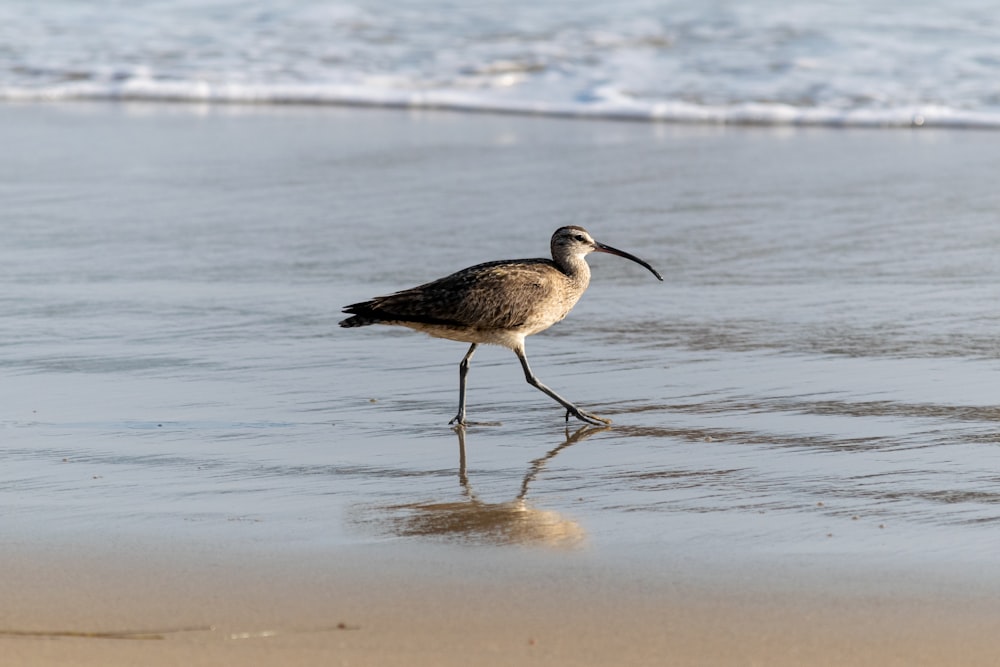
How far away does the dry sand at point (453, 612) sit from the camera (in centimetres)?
350

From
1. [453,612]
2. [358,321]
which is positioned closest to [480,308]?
[358,321]

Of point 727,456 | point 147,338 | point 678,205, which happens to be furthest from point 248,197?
point 727,456

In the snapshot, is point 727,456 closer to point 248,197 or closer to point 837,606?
point 837,606

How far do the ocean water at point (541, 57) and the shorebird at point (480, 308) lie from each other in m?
7.68

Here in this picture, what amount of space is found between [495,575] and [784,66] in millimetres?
12142

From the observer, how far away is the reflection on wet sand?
14.2 ft

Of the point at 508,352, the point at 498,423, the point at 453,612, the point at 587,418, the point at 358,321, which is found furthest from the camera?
the point at 508,352

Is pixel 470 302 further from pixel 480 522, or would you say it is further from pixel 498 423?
pixel 480 522

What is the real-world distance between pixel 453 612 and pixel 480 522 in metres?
0.77

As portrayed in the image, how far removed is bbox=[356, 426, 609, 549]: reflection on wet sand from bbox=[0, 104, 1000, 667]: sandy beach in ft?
0.05

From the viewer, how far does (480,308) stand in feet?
19.8

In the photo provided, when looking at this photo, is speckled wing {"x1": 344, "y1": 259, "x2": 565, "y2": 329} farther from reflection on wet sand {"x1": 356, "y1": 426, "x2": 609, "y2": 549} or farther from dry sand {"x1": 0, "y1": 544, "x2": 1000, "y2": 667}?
dry sand {"x1": 0, "y1": 544, "x2": 1000, "y2": 667}

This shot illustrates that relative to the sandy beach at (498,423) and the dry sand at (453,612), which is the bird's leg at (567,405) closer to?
the sandy beach at (498,423)

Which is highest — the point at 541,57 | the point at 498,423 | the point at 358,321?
the point at 541,57
